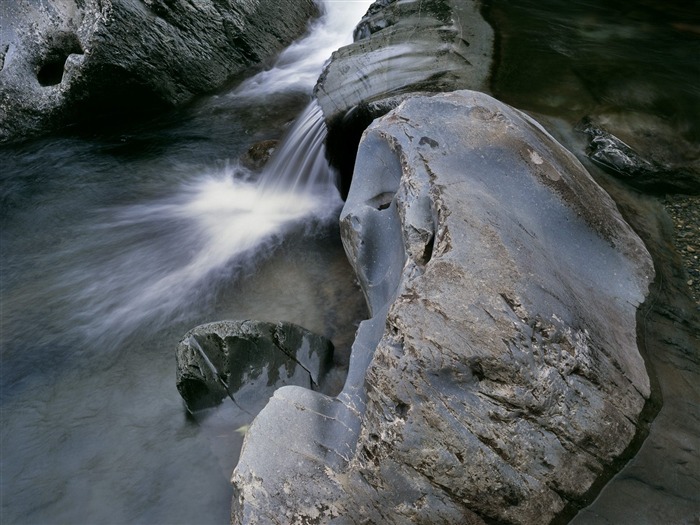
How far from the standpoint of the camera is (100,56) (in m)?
6.85

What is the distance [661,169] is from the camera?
446cm

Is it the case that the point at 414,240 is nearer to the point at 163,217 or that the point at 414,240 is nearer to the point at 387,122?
the point at 387,122

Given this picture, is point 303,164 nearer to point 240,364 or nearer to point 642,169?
point 240,364

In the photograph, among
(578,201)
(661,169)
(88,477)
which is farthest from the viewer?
(661,169)

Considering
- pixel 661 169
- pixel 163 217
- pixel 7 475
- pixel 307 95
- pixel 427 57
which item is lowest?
pixel 7 475

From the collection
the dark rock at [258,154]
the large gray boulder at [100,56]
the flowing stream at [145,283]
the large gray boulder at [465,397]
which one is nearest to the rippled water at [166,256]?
the flowing stream at [145,283]

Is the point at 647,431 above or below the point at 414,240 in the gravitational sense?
below

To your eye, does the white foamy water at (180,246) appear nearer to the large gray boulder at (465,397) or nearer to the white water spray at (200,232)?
the white water spray at (200,232)

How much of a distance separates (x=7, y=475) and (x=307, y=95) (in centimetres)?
512

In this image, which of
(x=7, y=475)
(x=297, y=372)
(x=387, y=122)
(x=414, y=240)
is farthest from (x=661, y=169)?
(x=7, y=475)

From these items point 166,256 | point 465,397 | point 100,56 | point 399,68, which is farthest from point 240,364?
point 100,56

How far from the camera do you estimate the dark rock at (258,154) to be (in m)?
6.53

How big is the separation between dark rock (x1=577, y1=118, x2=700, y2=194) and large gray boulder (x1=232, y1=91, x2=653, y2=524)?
144cm

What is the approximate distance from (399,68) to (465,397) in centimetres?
354
